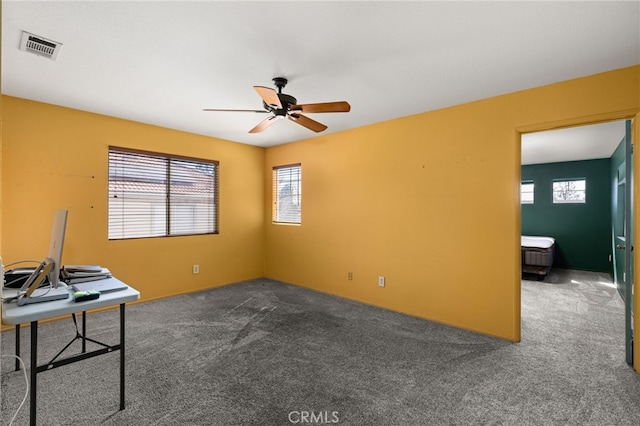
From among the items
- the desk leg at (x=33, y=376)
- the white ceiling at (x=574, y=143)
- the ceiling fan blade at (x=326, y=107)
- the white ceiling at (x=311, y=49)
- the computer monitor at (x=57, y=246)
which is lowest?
the desk leg at (x=33, y=376)

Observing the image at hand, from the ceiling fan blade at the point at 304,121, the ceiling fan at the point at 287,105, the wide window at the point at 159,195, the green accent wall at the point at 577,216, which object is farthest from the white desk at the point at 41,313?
the green accent wall at the point at 577,216

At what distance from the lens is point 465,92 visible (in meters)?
3.13

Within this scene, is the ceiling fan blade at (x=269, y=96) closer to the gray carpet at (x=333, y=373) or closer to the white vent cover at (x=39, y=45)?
the white vent cover at (x=39, y=45)

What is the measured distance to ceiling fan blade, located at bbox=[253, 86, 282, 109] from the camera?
→ 7.70 ft

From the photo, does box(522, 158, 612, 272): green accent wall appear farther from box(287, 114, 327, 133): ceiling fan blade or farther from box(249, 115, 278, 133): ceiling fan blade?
box(249, 115, 278, 133): ceiling fan blade

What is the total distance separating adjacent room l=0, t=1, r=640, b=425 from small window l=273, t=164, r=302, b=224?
1.7 inches

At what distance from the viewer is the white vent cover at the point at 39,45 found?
226 centimetres

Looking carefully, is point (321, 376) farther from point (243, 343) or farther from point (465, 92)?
point (465, 92)

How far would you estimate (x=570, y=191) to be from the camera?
22.4 ft

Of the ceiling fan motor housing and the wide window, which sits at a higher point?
the ceiling fan motor housing

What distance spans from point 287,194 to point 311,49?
128 inches

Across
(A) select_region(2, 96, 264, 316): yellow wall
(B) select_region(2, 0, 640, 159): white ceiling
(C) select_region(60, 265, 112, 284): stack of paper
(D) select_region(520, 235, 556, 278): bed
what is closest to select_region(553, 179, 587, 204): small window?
(D) select_region(520, 235, 556, 278): bed

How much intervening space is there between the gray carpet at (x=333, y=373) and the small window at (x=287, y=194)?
1.93 m

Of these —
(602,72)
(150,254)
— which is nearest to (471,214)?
(602,72)
